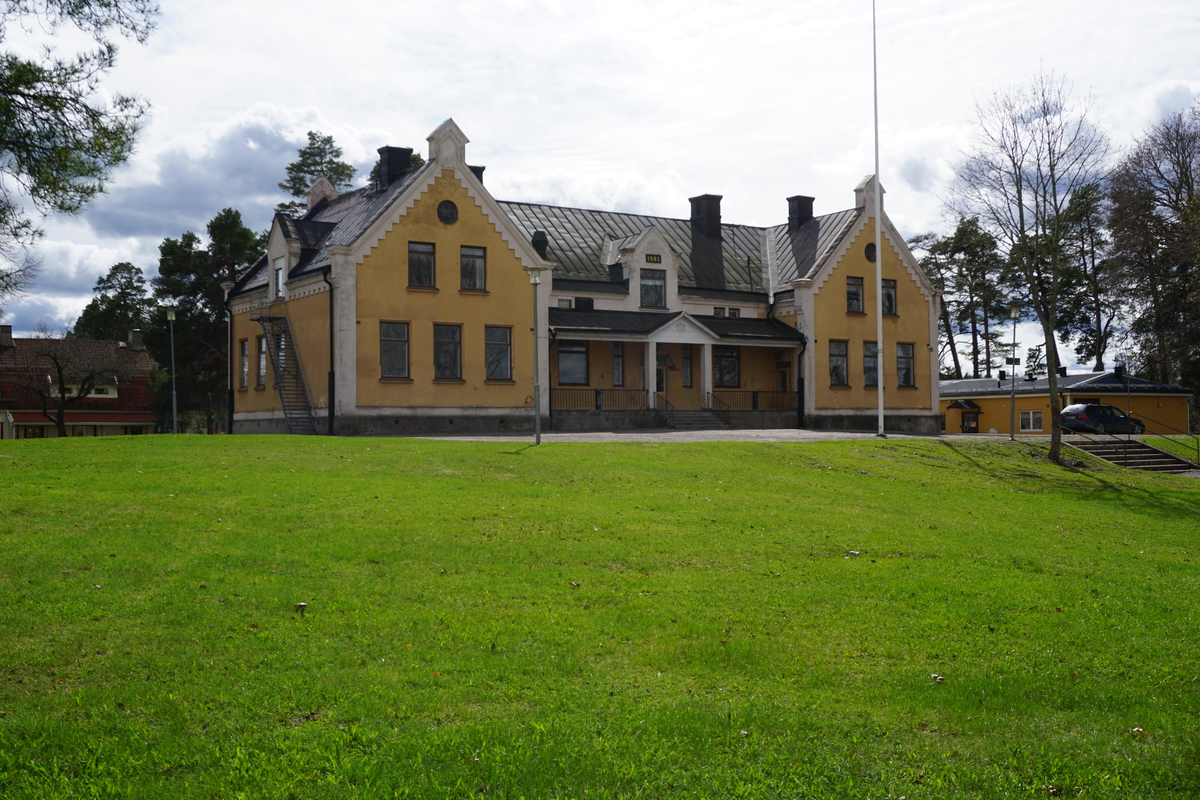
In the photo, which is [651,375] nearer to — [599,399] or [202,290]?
[599,399]

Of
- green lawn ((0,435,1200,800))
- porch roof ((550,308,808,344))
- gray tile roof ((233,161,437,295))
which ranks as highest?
gray tile roof ((233,161,437,295))

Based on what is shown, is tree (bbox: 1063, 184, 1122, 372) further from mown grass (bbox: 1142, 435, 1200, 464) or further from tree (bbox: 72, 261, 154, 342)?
tree (bbox: 72, 261, 154, 342)

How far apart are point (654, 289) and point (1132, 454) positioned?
59.8 ft

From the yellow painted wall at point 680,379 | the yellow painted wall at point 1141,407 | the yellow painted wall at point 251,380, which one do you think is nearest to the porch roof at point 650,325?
the yellow painted wall at point 680,379

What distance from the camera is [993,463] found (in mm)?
27453

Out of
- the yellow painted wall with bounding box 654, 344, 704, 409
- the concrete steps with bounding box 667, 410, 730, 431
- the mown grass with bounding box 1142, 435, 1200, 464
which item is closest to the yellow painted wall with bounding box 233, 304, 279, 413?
the concrete steps with bounding box 667, 410, 730, 431

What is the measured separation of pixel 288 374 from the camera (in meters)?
34.6

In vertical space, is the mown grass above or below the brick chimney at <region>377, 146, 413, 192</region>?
below

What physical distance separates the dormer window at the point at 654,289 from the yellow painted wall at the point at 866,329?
6.49 m

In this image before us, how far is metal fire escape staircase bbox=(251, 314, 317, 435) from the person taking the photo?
109ft

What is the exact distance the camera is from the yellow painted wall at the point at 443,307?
32281 millimetres

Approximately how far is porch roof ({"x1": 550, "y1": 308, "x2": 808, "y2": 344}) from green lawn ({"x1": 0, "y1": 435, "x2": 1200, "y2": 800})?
2134 centimetres

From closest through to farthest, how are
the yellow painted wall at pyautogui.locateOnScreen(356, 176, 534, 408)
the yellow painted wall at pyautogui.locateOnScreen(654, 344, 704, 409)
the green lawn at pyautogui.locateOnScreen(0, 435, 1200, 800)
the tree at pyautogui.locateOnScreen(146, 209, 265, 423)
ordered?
the green lawn at pyautogui.locateOnScreen(0, 435, 1200, 800) < the yellow painted wall at pyautogui.locateOnScreen(356, 176, 534, 408) < the yellow painted wall at pyautogui.locateOnScreen(654, 344, 704, 409) < the tree at pyautogui.locateOnScreen(146, 209, 265, 423)

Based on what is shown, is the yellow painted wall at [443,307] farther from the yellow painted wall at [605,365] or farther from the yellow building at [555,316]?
the yellow painted wall at [605,365]
